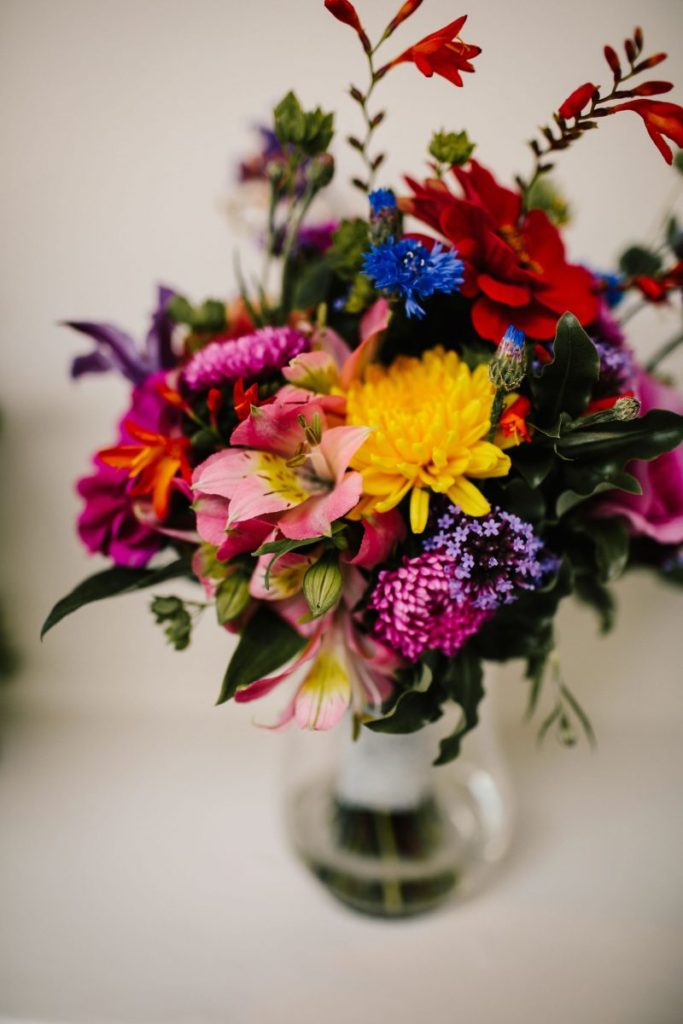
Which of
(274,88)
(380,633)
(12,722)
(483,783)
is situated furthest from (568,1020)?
(274,88)

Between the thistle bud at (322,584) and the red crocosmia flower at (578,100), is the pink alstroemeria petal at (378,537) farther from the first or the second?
the red crocosmia flower at (578,100)

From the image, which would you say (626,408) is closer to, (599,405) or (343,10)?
(599,405)

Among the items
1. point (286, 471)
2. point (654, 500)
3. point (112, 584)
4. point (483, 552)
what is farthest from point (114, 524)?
point (654, 500)

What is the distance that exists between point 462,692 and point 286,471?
0.67 ft

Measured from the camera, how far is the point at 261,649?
0.48 metres

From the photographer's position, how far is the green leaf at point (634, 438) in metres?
0.42

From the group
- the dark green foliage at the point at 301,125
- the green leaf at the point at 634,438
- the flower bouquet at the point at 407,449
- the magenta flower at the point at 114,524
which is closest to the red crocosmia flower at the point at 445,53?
the flower bouquet at the point at 407,449

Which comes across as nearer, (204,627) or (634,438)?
(634,438)

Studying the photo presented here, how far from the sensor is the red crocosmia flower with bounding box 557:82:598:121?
394 mm

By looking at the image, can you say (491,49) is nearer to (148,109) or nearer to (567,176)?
(567,176)

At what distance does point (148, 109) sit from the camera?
78 centimetres

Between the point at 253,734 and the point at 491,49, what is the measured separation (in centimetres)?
81

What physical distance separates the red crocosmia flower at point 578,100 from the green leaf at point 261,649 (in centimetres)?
37

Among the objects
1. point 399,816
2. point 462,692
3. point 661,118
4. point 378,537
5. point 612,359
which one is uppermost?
point 661,118
